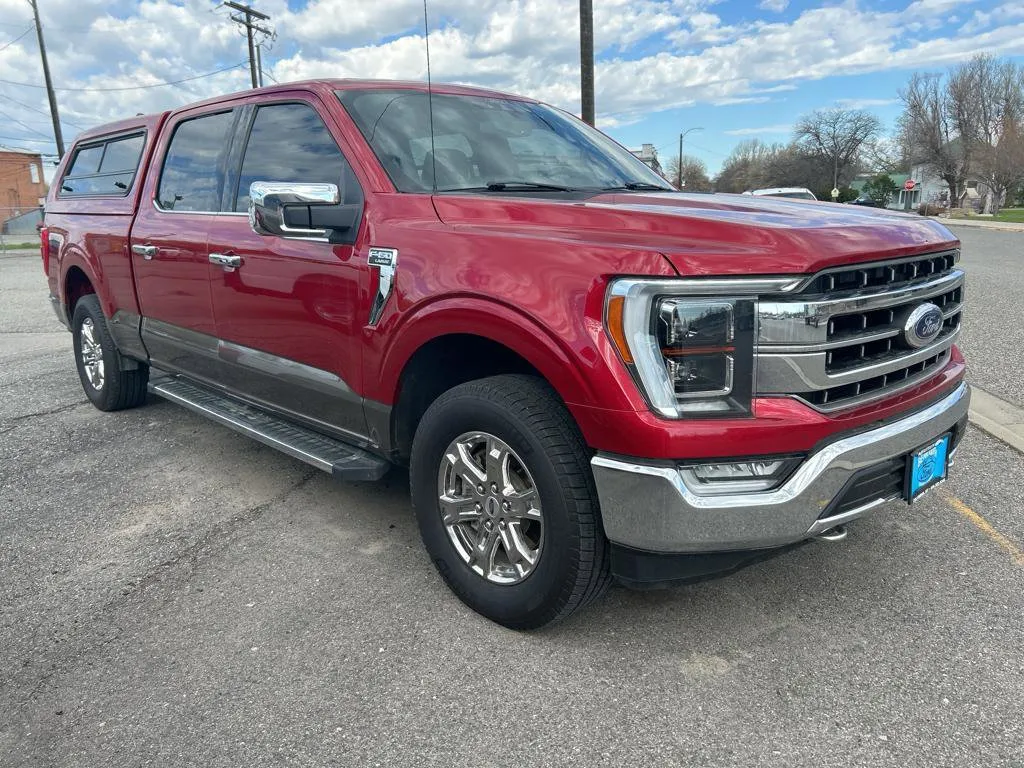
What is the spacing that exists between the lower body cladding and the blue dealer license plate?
0.12 m

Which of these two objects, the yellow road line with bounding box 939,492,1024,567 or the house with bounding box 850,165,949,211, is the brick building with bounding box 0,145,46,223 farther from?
the house with bounding box 850,165,949,211

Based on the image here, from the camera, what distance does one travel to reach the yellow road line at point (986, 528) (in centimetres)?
326

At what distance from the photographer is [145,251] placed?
15.0 ft

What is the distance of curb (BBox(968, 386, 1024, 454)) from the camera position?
461 cm

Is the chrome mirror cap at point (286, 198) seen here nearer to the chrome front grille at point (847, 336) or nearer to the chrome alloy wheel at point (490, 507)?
the chrome alloy wheel at point (490, 507)

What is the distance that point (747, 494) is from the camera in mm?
2287

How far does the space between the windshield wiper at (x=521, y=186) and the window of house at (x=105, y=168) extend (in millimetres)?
2893

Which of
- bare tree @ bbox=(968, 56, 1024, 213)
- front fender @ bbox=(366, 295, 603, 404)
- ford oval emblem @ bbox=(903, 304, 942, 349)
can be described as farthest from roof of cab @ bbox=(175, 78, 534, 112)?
bare tree @ bbox=(968, 56, 1024, 213)

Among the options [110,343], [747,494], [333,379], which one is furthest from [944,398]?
[110,343]

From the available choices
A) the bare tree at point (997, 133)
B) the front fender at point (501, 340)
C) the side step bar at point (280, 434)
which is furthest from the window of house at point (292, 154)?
the bare tree at point (997, 133)

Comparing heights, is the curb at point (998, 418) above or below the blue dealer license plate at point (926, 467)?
below

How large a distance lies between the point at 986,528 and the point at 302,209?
324cm

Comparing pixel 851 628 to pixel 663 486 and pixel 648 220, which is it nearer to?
pixel 663 486

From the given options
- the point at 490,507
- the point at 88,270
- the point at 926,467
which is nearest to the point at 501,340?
the point at 490,507
